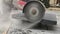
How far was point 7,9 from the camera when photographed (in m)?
1.98

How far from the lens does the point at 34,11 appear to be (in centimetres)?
156

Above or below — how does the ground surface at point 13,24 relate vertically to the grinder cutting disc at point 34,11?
below

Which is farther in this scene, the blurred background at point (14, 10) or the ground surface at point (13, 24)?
the blurred background at point (14, 10)

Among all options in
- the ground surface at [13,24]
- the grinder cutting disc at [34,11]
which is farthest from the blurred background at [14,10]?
the grinder cutting disc at [34,11]

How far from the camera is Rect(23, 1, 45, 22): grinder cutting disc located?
157 cm

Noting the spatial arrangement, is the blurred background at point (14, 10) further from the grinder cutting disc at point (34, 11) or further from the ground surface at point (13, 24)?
the grinder cutting disc at point (34, 11)

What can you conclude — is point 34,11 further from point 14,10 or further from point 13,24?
point 14,10

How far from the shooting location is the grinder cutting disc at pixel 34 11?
1.57 metres

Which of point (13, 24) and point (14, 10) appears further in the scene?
point (14, 10)

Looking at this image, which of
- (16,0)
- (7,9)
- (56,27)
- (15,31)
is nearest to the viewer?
(15,31)

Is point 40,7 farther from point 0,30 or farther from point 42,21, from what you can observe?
point 0,30

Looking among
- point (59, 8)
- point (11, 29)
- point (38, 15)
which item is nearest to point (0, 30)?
point (11, 29)

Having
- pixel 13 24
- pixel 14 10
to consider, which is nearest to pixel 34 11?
pixel 13 24

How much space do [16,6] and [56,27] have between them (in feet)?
2.14
